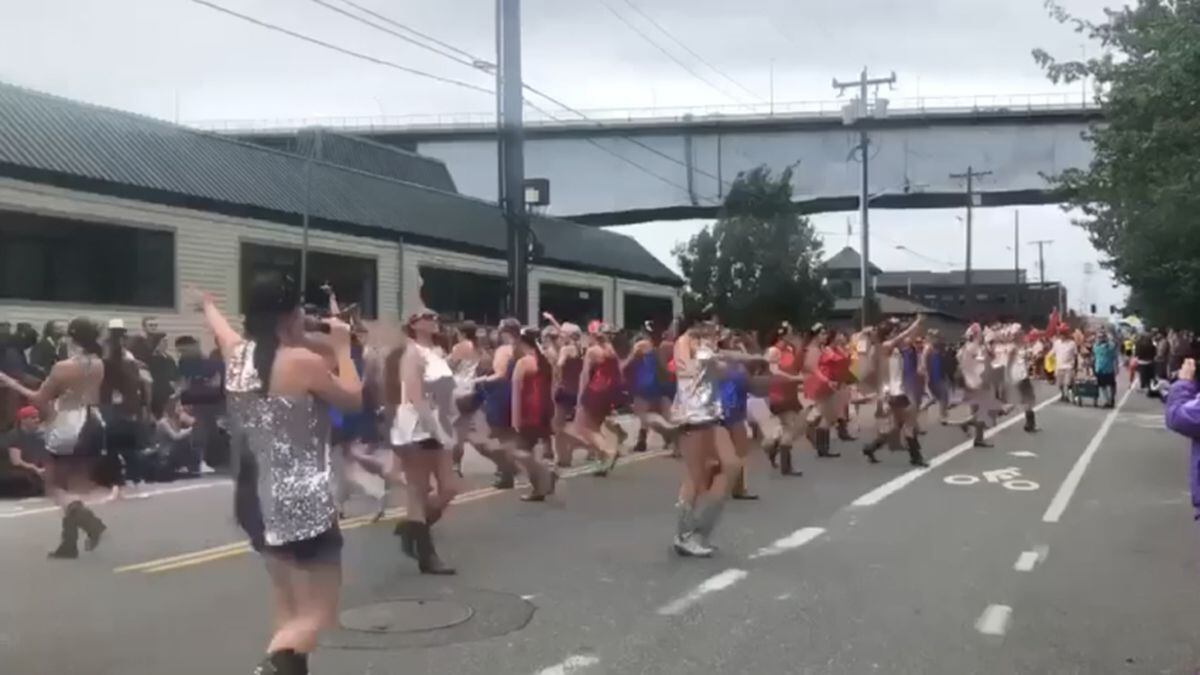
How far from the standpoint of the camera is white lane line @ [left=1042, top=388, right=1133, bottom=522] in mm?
11922

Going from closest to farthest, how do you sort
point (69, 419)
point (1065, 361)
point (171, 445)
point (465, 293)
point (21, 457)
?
1. point (69, 419)
2. point (21, 457)
3. point (171, 445)
4. point (465, 293)
5. point (1065, 361)

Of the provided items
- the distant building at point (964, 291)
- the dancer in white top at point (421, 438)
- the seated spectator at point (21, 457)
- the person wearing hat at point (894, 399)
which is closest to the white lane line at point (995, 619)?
the dancer in white top at point (421, 438)

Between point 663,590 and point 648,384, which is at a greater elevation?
point 648,384

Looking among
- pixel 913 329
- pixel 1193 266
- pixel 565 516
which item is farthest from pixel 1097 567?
pixel 1193 266

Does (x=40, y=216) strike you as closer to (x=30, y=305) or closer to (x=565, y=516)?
(x=30, y=305)

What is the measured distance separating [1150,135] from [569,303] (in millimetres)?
10938

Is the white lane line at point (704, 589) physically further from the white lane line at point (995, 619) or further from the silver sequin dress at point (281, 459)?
the silver sequin dress at point (281, 459)

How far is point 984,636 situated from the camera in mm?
6945

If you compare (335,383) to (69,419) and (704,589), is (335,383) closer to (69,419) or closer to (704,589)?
(704,589)

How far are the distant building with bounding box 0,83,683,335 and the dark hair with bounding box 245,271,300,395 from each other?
42 centimetres

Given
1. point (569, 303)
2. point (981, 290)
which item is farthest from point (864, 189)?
point (981, 290)

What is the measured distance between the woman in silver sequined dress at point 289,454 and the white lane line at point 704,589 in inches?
119

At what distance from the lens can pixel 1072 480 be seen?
14.6 m

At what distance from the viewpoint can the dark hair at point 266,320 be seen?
466 centimetres
